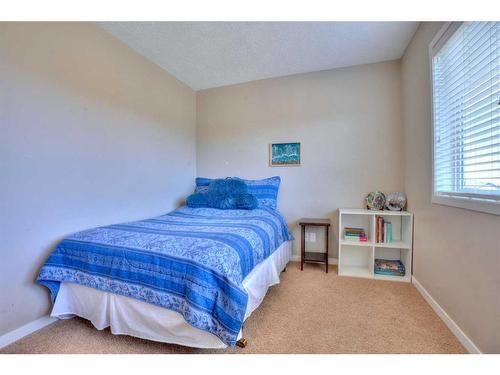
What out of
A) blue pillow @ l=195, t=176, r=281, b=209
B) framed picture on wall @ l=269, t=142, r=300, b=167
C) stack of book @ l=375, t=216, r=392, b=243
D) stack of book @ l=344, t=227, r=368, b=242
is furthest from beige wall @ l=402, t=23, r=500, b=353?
blue pillow @ l=195, t=176, r=281, b=209

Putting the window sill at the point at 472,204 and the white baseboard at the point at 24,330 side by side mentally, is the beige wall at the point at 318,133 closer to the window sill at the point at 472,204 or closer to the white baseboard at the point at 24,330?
the window sill at the point at 472,204

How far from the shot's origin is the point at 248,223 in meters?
2.09

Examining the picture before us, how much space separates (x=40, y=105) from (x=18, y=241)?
3.16 ft

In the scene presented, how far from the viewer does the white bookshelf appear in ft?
7.86

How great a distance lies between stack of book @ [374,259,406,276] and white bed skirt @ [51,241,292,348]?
1.45m

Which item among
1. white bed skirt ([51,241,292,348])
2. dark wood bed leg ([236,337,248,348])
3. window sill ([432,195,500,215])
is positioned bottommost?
dark wood bed leg ([236,337,248,348])

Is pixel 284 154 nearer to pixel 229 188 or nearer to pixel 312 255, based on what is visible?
pixel 229 188

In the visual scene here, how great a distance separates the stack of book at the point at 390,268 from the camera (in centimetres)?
245

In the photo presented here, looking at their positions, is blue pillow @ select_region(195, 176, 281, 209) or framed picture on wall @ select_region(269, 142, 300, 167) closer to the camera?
blue pillow @ select_region(195, 176, 281, 209)

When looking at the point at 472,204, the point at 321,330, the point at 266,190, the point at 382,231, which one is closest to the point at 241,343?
the point at 321,330

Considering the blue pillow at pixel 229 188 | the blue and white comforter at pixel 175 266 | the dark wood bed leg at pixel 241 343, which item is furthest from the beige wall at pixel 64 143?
the dark wood bed leg at pixel 241 343

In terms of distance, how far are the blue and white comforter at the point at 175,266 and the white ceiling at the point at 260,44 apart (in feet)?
5.90

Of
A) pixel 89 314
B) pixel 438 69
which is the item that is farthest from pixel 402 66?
pixel 89 314

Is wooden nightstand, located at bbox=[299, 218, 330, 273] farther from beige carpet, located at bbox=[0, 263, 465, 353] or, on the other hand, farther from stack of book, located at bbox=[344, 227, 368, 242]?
beige carpet, located at bbox=[0, 263, 465, 353]
